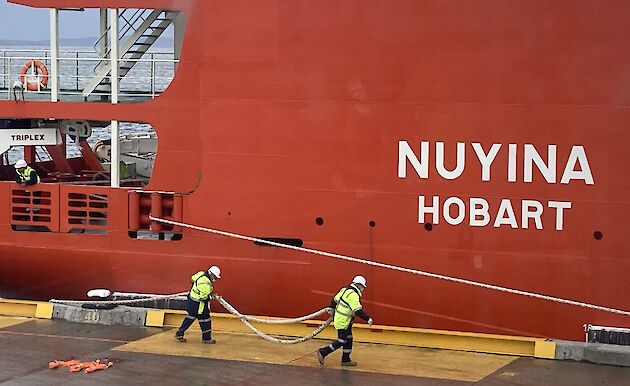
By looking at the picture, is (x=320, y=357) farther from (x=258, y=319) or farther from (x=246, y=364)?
(x=258, y=319)

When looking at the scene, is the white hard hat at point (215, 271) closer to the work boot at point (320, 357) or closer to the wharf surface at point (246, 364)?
the wharf surface at point (246, 364)

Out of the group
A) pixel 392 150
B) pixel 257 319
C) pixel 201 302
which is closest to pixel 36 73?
pixel 201 302

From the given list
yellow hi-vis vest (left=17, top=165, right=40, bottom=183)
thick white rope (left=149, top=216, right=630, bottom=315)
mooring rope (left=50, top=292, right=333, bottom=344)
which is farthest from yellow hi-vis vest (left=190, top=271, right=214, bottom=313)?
yellow hi-vis vest (left=17, top=165, right=40, bottom=183)

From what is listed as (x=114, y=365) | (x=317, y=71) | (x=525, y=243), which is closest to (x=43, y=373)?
(x=114, y=365)

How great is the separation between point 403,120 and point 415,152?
0.45 meters

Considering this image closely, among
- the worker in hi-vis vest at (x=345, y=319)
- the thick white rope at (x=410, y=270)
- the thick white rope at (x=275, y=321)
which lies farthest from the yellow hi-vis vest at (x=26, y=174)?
the worker in hi-vis vest at (x=345, y=319)

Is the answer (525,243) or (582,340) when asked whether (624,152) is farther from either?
(582,340)

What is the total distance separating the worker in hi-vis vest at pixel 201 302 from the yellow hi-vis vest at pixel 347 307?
6.07 ft

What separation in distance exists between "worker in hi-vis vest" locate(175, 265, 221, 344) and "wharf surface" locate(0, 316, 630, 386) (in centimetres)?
17

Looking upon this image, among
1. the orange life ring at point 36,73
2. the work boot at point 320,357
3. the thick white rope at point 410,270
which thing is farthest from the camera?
the orange life ring at point 36,73

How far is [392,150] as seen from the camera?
12320mm

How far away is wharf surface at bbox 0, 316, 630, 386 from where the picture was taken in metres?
10.6

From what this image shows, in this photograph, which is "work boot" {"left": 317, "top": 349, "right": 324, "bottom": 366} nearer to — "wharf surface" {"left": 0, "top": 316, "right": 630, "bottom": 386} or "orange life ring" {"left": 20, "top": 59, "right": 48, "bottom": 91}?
"wharf surface" {"left": 0, "top": 316, "right": 630, "bottom": 386}

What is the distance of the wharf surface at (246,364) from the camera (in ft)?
34.9
